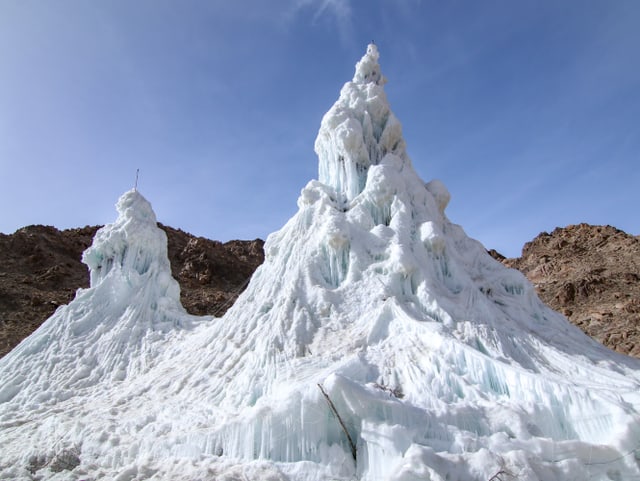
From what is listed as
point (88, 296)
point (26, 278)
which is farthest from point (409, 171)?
point (26, 278)

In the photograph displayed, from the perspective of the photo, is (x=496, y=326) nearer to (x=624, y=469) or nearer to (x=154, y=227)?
(x=624, y=469)

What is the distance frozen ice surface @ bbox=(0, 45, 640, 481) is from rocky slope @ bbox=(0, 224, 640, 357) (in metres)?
12.4

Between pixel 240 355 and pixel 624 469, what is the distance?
7.23 m

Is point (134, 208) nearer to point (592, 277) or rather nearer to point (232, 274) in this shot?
point (232, 274)

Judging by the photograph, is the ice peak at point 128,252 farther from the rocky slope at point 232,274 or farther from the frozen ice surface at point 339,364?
the rocky slope at point 232,274

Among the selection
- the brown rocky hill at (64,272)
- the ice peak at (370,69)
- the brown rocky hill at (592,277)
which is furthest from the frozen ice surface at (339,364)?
the brown rocky hill at (592,277)

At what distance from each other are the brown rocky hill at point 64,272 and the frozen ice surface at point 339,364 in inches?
482

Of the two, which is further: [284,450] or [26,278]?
[26,278]

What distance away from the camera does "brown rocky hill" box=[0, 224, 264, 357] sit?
2742 cm

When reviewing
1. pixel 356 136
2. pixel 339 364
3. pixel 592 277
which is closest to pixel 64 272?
pixel 356 136

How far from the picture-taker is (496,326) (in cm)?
1045

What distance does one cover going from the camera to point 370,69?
1708 centimetres

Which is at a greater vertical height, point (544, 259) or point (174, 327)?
point (544, 259)

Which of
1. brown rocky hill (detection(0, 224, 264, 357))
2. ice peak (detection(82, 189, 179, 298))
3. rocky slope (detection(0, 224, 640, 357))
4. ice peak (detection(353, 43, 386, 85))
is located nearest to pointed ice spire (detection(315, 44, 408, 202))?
ice peak (detection(353, 43, 386, 85))
